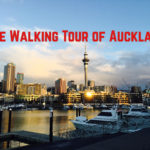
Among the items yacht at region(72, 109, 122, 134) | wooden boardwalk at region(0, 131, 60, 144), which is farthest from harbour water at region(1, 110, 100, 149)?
yacht at region(72, 109, 122, 134)

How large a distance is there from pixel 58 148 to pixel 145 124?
26.4 m

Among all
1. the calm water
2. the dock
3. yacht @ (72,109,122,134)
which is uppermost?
yacht @ (72,109,122,134)

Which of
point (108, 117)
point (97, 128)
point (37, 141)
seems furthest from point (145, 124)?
point (37, 141)

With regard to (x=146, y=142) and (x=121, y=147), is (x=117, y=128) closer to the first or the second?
(x=146, y=142)

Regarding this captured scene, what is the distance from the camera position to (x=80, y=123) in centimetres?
3403

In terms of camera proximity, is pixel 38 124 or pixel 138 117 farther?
pixel 38 124

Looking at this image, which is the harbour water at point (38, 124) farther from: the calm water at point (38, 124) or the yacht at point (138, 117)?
the yacht at point (138, 117)

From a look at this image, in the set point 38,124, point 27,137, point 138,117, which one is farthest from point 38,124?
point 27,137

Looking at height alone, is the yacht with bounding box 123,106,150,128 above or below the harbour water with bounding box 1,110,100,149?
above

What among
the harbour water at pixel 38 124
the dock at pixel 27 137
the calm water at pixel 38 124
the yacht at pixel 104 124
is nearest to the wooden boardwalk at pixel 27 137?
the dock at pixel 27 137

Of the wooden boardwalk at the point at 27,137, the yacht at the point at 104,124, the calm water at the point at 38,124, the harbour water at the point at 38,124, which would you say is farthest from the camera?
the calm water at the point at 38,124

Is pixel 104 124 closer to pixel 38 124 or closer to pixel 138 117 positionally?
pixel 138 117

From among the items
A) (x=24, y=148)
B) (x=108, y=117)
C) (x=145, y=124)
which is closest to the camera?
(x=24, y=148)

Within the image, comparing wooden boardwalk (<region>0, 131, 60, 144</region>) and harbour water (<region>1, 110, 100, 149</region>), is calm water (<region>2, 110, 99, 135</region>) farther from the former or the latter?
wooden boardwalk (<region>0, 131, 60, 144</region>)
